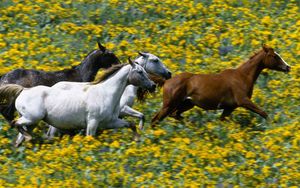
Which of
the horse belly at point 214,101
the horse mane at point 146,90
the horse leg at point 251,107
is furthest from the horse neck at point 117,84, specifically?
the horse leg at point 251,107

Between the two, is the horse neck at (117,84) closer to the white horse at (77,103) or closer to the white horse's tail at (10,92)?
the white horse at (77,103)

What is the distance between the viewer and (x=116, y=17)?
23.6 m

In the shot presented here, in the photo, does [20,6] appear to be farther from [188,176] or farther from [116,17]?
[188,176]

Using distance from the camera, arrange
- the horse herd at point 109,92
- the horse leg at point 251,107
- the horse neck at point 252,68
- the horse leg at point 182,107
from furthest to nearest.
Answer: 1. the horse neck at point 252,68
2. the horse leg at point 182,107
3. the horse leg at point 251,107
4. the horse herd at point 109,92

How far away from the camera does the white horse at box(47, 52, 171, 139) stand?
686 inches

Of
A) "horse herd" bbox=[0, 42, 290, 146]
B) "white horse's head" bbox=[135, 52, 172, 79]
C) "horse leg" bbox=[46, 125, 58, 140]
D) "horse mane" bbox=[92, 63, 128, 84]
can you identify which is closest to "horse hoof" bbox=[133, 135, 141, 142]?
"horse herd" bbox=[0, 42, 290, 146]

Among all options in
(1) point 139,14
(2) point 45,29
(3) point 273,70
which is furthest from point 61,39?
(3) point 273,70

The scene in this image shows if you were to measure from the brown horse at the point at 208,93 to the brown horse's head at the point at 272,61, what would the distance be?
465mm

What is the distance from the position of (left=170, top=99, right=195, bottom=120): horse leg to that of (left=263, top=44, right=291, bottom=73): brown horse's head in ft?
5.04

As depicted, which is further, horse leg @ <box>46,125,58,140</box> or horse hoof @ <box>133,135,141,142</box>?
horse leg @ <box>46,125,58,140</box>

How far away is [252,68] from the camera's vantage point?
61.2 feet

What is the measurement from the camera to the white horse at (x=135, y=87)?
1742cm

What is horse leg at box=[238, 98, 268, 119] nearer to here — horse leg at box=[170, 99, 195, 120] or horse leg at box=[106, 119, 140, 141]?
horse leg at box=[170, 99, 195, 120]

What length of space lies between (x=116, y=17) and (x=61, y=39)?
6.69ft
